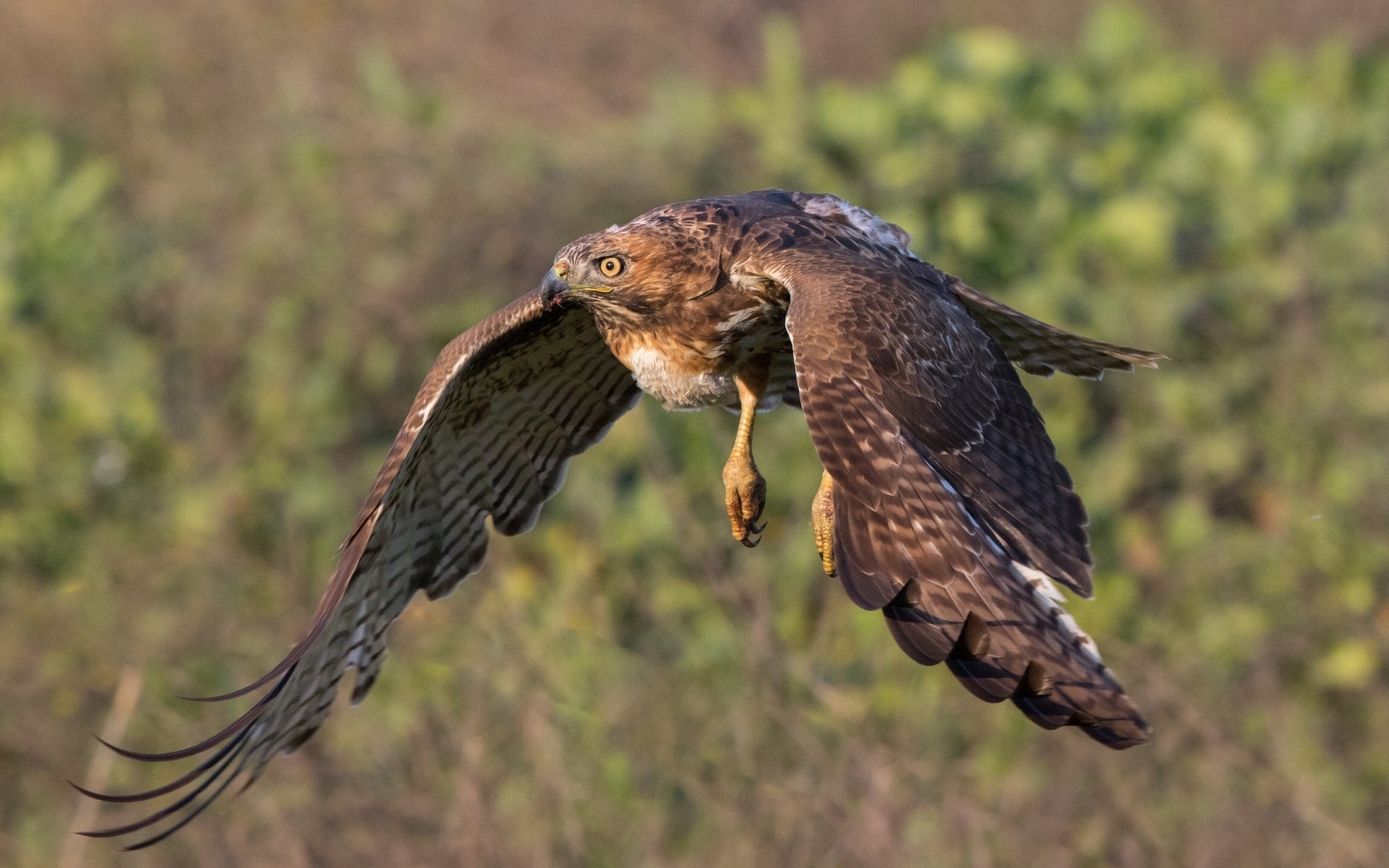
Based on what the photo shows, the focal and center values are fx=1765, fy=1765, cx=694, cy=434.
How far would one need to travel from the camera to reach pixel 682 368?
4.88 metres

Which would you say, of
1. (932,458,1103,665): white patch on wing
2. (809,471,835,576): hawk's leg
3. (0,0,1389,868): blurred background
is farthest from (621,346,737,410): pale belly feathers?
(0,0,1389,868): blurred background

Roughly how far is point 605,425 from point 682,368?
27.3 inches

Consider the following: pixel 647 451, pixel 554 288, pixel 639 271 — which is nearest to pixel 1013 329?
pixel 639 271

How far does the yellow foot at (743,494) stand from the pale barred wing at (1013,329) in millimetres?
742

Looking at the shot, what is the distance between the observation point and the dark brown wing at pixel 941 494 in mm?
3721

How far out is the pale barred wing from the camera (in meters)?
5.02

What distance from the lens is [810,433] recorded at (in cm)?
393

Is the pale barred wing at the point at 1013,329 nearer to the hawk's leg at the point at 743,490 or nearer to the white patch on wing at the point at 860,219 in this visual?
the white patch on wing at the point at 860,219

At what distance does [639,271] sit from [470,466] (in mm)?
935

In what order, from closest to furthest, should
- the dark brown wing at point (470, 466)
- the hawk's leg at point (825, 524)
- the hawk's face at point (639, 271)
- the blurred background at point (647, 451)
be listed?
the hawk's leg at point (825, 524) → the hawk's face at point (639, 271) → the dark brown wing at point (470, 466) → the blurred background at point (647, 451)

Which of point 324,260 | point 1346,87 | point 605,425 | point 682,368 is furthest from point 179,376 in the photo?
point 1346,87

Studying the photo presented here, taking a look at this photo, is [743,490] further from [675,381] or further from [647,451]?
[647,451]

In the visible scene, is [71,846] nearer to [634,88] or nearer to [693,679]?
[693,679]

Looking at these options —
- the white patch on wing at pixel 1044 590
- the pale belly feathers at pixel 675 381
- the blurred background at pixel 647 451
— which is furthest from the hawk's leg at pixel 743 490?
the blurred background at pixel 647 451
